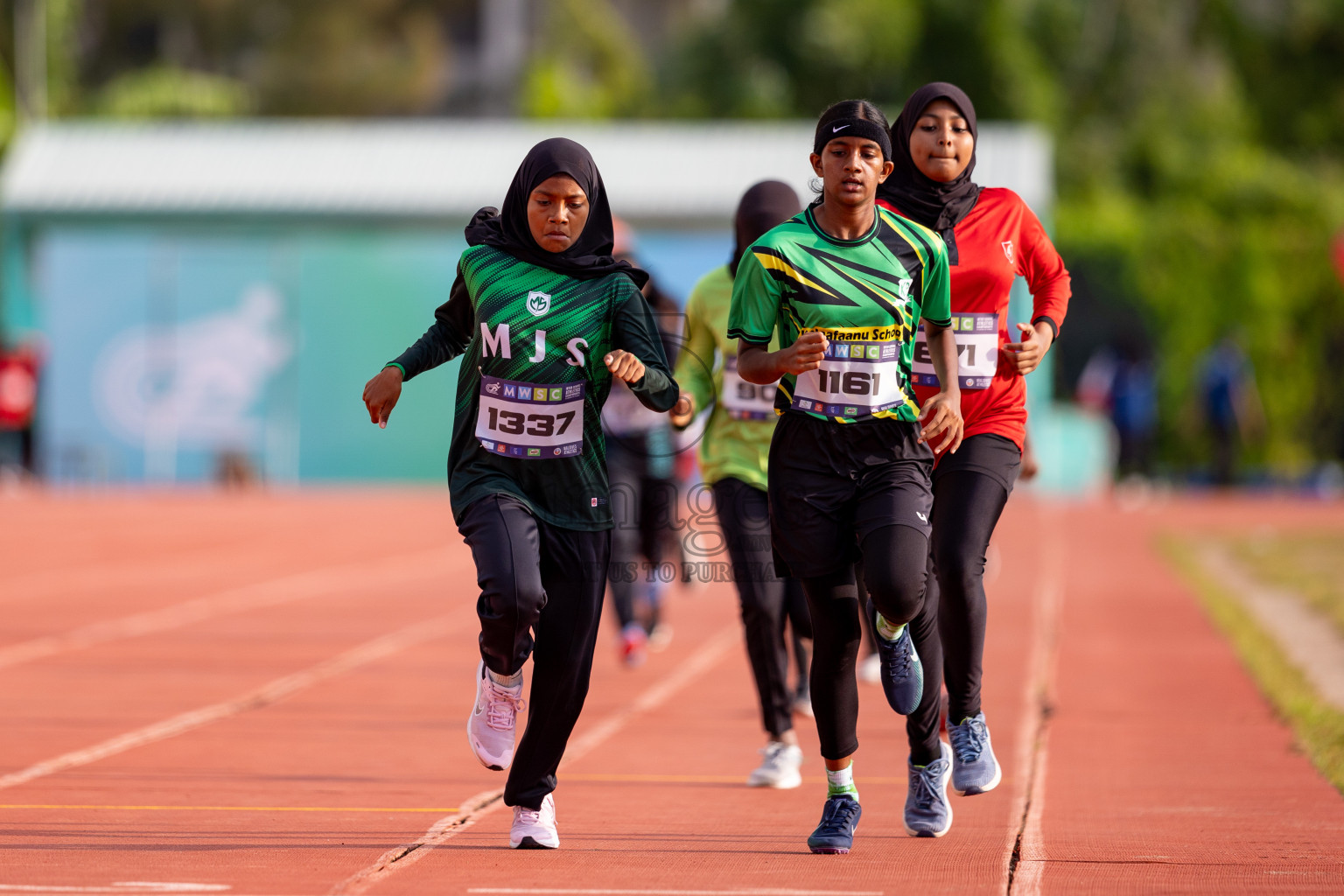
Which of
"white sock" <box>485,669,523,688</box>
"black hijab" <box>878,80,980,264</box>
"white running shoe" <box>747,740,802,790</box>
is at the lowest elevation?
"white running shoe" <box>747,740,802,790</box>

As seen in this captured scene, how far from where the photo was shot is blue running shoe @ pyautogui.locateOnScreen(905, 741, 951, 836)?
6148 millimetres

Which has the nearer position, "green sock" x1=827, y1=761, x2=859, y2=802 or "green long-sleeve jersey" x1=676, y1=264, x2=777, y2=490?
"green sock" x1=827, y1=761, x2=859, y2=802

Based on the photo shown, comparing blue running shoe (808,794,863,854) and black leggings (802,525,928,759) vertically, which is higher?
black leggings (802,525,928,759)

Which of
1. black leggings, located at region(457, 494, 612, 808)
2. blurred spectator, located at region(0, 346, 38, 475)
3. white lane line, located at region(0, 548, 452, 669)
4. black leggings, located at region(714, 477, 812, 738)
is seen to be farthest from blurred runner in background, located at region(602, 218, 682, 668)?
blurred spectator, located at region(0, 346, 38, 475)

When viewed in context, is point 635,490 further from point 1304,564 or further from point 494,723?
point 1304,564

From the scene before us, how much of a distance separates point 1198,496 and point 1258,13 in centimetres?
2059

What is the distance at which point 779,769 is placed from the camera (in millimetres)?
7328

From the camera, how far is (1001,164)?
99.9 ft

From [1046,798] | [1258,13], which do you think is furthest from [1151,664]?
[1258,13]

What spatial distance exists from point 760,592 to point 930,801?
1.61 m

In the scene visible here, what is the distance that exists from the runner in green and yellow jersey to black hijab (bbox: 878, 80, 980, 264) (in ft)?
1.44

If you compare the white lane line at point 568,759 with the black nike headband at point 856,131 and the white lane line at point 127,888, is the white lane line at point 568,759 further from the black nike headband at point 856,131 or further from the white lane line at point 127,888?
the black nike headband at point 856,131

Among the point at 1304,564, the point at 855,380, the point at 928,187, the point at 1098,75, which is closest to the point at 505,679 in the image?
the point at 855,380

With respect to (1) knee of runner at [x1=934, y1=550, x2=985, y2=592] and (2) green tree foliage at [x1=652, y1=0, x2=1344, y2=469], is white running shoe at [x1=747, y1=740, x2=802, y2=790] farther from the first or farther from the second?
(2) green tree foliage at [x1=652, y1=0, x2=1344, y2=469]
